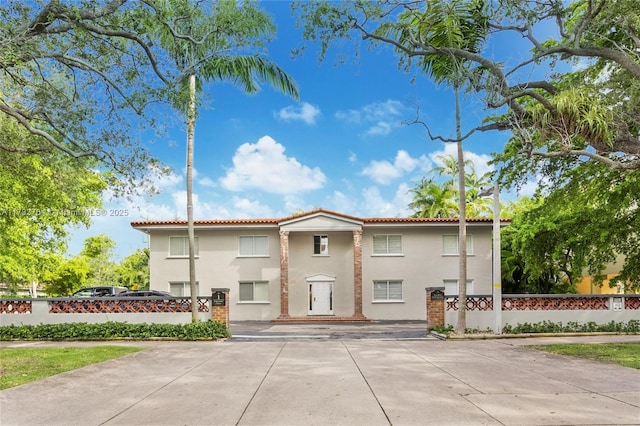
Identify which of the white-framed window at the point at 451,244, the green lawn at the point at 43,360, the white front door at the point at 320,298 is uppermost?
the white-framed window at the point at 451,244

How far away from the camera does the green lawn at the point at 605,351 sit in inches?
421

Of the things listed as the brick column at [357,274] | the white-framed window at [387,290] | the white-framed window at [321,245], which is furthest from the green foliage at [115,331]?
the white-framed window at [387,290]

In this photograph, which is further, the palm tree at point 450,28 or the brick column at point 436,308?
the brick column at point 436,308

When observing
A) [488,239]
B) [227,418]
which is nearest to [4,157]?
[227,418]

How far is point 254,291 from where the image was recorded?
27781mm

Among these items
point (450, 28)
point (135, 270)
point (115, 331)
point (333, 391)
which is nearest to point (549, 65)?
point (450, 28)

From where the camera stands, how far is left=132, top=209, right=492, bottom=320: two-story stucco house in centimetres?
2745

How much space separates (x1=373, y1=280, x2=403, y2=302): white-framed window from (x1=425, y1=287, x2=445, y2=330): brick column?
951 cm

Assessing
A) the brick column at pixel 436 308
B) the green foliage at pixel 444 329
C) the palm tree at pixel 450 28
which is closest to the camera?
the palm tree at pixel 450 28

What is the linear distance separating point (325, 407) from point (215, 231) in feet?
73.2

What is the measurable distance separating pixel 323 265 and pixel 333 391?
805 inches

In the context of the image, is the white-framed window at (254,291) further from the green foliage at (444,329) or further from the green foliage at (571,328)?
the green foliage at (571,328)

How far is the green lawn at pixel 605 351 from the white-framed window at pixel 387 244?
47.7 ft

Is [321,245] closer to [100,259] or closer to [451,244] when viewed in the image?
[451,244]
